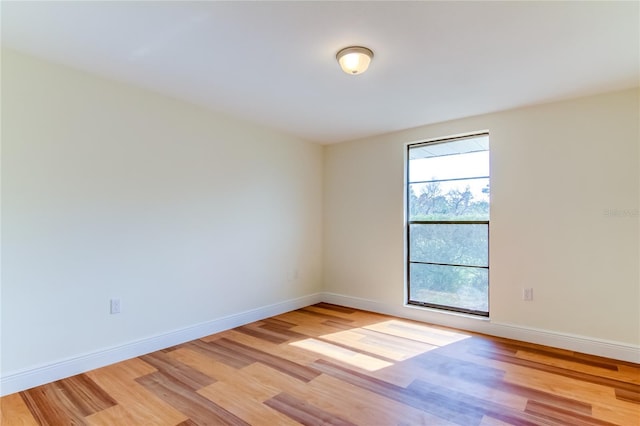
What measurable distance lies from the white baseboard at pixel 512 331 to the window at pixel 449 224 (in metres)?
0.12

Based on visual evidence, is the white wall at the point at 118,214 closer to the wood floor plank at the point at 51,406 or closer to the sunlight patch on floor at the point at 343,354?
the wood floor plank at the point at 51,406

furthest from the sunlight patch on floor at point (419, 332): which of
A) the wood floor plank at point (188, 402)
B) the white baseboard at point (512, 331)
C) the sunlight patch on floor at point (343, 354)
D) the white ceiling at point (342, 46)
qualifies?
the white ceiling at point (342, 46)

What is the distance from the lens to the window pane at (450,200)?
356 cm

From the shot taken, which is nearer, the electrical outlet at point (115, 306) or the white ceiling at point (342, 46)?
the white ceiling at point (342, 46)

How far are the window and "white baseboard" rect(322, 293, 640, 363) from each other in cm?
12

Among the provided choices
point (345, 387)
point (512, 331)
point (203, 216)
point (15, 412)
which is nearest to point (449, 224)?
point (512, 331)

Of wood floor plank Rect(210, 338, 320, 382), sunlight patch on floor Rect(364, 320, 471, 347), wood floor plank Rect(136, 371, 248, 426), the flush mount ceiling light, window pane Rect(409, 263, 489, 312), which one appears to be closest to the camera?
wood floor plank Rect(136, 371, 248, 426)

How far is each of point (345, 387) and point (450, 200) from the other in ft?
7.91

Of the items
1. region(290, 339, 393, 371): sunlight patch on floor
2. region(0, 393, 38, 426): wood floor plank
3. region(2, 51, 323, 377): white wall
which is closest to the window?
region(290, 339, 393, 371): sunlight patch on floor

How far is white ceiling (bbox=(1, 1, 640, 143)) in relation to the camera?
5.95 feet

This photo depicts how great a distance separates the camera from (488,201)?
3494 millimetres

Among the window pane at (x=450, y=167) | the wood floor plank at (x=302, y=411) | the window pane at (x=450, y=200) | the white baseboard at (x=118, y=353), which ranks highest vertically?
the window pane at (x=450, y=167)

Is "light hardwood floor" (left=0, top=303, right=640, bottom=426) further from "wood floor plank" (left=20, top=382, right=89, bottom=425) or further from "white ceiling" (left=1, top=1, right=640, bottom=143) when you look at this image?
"white ceiling" (left=1, top=1, right=640, bottom=143)

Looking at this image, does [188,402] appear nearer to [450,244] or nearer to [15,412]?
[15,412]
